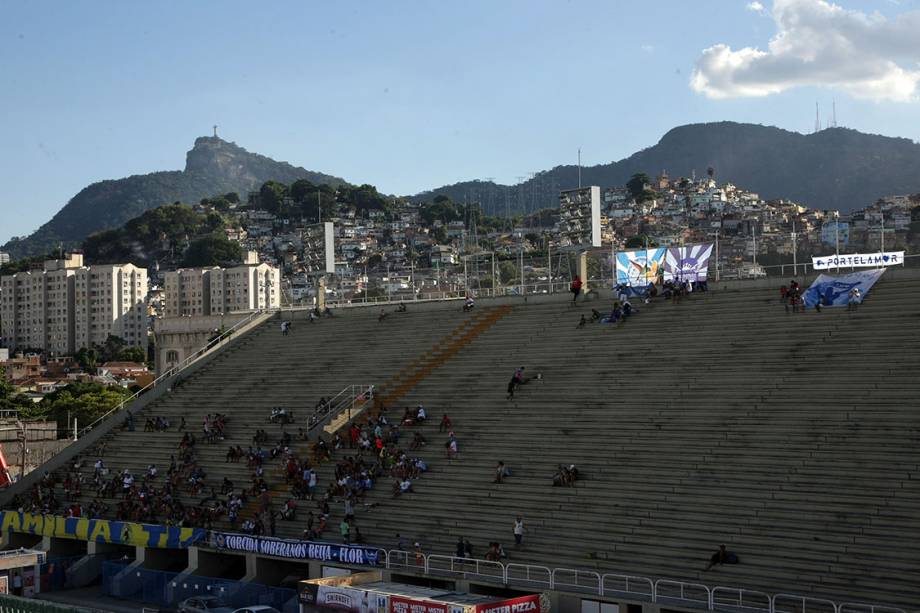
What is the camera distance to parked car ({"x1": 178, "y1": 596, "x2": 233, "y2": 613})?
24.7 metres

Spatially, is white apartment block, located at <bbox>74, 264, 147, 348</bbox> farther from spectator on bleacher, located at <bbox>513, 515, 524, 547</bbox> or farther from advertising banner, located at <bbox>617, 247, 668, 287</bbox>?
spectator on bleacher, located at <bbox>513, 515, 524, 547</bbox>

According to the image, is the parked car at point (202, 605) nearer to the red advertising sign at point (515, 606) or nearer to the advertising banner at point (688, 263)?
the red advertising sign at point (515, 606)

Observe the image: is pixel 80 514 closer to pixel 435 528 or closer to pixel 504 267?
pixel 435 528

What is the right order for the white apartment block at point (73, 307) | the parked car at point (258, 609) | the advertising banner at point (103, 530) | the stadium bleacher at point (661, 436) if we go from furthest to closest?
the white apartment block at point (73, 307) < the advertising banner at point (103, 530) < the parked car at point (258, 609) < the stadium bleacher at point (661, 436)

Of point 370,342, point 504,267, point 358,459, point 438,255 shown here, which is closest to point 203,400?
point 370,342

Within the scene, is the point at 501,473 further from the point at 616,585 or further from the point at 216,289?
the point at 216,289

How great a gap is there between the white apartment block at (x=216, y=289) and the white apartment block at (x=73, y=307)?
5762mm

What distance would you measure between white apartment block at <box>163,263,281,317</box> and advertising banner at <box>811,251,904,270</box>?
5917 inches

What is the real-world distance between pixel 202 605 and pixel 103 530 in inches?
275

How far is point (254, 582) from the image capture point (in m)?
27.0

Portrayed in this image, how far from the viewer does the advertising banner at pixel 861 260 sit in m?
32.0

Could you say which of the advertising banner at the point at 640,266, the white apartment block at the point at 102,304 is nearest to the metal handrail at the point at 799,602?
the advertising banner at the point at 640,266

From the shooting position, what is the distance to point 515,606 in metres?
20.4

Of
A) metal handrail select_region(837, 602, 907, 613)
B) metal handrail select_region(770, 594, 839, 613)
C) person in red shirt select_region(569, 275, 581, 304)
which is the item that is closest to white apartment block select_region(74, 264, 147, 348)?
person in red shirt select_region(569, 275, 581, 304)
